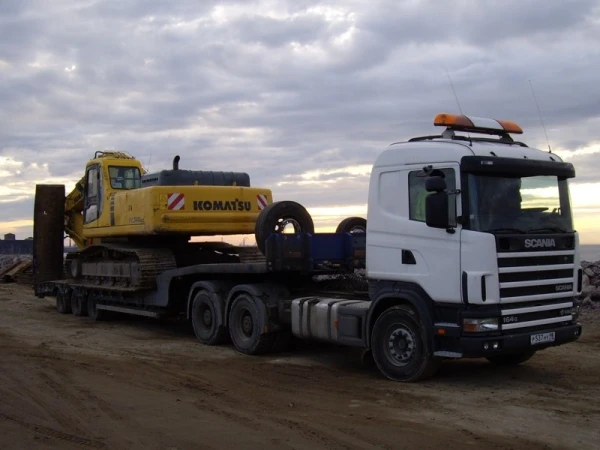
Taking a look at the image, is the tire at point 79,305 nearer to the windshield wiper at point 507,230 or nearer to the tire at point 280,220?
the tire at point 280,220

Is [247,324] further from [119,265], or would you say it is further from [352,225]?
[119,265]

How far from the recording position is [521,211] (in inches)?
355

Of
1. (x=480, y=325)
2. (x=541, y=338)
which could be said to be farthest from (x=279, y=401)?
(x=541, y=338)

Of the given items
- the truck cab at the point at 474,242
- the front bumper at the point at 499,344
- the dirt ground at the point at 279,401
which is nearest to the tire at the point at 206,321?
the dirt ground at the point at 279,401

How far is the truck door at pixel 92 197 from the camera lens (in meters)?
17.0

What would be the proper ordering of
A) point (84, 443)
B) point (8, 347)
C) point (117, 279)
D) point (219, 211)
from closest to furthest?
point (84, 443)
point (8, 347)
point (219, 211)
point (117, 279)

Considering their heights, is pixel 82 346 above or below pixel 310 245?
below

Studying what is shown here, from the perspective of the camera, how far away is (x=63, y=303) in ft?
63.4

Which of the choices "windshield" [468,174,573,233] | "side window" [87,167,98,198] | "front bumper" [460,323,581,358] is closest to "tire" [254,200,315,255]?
"windshield" [468,174,573,233]

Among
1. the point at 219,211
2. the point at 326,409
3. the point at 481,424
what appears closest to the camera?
the point at 481,424

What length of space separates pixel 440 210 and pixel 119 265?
9.10 meters

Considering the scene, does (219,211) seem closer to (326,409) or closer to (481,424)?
(326,409)

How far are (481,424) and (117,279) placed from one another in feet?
34.7

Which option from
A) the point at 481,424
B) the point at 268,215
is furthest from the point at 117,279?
the point at 481,424
